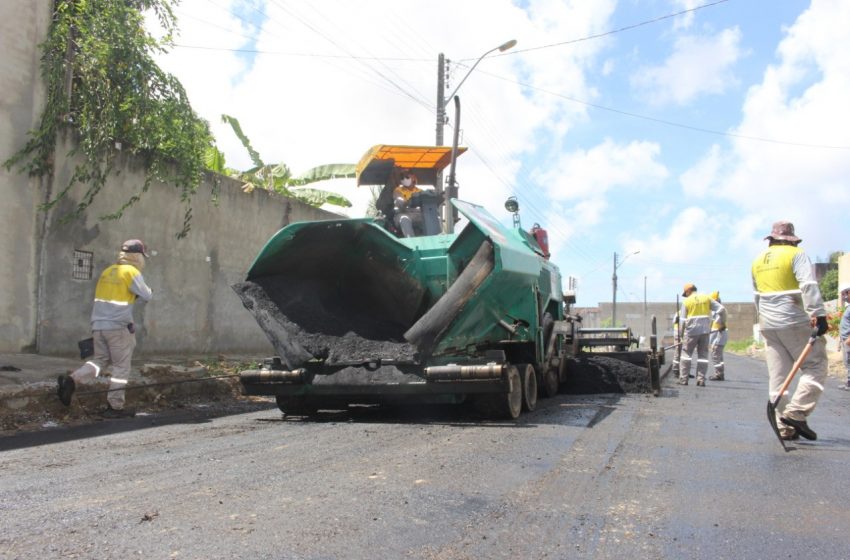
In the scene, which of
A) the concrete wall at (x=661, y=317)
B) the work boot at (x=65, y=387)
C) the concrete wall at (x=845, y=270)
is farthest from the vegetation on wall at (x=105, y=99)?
the concrete wall at (x=661, y=317)

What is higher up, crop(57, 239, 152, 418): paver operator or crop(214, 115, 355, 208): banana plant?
crop(214, 115, 355, 208): banana plant

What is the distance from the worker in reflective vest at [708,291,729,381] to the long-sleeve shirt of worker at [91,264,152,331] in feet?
31.3

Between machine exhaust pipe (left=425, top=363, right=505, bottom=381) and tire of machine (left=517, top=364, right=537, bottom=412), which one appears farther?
tire of machine (left=517, top=364, right=537, bottom=412)

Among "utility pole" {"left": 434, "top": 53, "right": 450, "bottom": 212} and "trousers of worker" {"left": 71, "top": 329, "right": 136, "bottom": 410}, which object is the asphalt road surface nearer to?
"trousers of worker" {"left": 71, "top": 329, "right": 136, "bottom": 410}

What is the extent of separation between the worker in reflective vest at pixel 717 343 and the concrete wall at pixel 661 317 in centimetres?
4024

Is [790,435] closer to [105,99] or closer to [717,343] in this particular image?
[717,343]

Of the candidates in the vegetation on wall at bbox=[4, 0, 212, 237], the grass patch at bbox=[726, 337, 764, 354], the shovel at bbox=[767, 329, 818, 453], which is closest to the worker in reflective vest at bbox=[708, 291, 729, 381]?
the shovel at bbox=[767, 329, 818, 453]

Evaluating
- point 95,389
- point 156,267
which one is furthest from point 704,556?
point 156,267

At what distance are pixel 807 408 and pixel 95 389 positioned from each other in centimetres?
652

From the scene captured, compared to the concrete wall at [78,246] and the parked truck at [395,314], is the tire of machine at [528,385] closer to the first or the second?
the parked truck at [395,314]

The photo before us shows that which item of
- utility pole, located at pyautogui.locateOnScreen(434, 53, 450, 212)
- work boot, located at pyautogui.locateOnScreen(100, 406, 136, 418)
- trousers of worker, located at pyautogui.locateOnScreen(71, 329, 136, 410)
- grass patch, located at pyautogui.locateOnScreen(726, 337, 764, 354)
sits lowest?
grass patch, located at pyautogui.locateOnScreen(726, 337, 764, 354)

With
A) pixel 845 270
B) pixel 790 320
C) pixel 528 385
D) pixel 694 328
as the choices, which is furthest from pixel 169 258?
pixel 845 270

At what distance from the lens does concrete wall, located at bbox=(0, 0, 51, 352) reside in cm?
869

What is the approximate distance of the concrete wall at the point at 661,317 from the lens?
6116 centimetres
